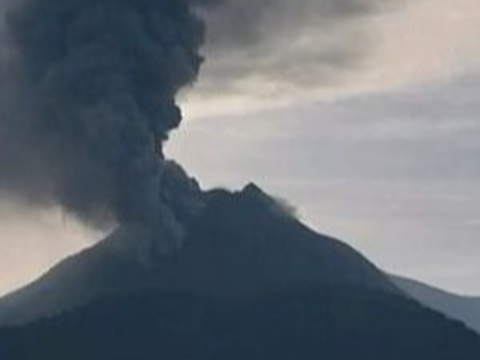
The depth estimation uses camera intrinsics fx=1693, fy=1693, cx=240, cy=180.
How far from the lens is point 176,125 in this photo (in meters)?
197

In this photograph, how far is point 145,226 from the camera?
19875 cm

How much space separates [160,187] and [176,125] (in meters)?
7.47

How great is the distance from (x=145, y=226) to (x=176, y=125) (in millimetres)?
12464

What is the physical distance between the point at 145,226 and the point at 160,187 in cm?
534

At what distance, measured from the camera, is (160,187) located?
19675 cm
